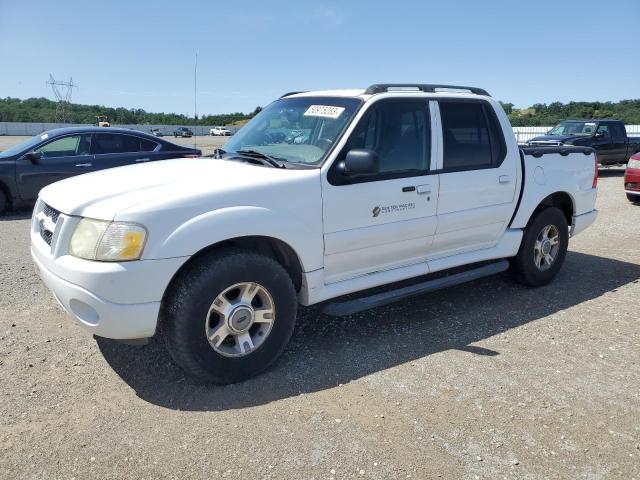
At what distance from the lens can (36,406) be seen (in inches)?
125

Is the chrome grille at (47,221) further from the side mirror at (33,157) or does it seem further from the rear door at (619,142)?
the rear door at (619,142)

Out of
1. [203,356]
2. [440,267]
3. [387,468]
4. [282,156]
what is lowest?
[387,468]

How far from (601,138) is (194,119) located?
74.5 metres

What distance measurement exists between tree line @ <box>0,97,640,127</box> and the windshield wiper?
618 inches

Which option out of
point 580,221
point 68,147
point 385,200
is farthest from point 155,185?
point 68,147

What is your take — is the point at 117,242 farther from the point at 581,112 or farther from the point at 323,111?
the point at 581,112

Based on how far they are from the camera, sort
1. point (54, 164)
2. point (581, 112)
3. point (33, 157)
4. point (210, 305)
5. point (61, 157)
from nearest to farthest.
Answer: point (210, 305), point (33, 157), point (54, 164), point (61, 157), point (581, 112)

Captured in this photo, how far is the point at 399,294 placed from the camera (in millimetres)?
4160

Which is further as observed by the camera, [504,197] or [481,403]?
[504,197]

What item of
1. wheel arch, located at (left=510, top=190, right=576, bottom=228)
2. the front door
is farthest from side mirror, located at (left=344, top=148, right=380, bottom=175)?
wheel arch, located at (left=510, top=190, right=576, bottom=228)

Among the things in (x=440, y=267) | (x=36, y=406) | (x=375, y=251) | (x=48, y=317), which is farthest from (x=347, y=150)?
(x=48, y=317)

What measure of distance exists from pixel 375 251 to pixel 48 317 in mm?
2810

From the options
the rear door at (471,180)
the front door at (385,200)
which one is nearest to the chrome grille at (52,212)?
the front door at (385,200)

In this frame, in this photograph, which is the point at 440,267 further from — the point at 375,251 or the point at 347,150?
the point at 347,150
